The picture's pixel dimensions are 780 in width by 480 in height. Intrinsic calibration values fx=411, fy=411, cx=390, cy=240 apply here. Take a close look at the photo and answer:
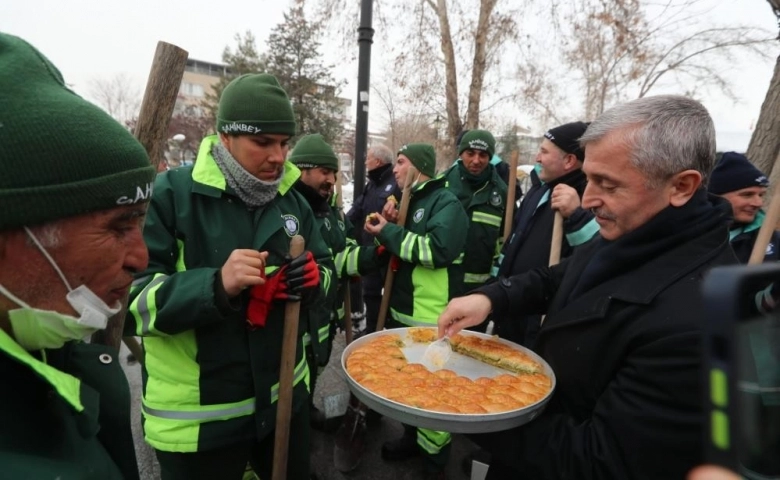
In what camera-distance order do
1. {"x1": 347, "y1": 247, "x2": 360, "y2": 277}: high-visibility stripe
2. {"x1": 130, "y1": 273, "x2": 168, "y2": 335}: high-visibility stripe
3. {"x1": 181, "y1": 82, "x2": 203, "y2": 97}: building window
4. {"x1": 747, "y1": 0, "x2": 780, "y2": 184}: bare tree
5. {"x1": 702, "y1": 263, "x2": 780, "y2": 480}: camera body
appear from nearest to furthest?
{"x1": 702, "y1": 263, "x2": 780, "y2": 480}: camera body → {"x1": 130, "y1": 273, "x2": 168, "y2": 335}: high-visibility stripe → {"x1": 347, "y1": 247, "x2": 360, "y2": 277}: high-visibility stripe → {"x1": 747, "y1": 0, "x2": 780, "y2": 184}: bare tree → {"x1": 181, "y1": 82, "x2": 203, "y2": 97}: building window

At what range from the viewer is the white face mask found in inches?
36.1

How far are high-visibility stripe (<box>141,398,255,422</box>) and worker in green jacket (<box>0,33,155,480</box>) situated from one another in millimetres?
806

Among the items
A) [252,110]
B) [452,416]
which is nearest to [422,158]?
[252,110]

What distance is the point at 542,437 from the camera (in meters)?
1.51

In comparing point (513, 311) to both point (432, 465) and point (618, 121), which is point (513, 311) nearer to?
point (618, 121)

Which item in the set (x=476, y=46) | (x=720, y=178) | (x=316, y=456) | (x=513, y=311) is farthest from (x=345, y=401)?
(x=476, y=46)

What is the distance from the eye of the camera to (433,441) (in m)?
3.09

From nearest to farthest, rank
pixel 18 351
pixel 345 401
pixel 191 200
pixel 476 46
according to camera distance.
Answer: pixel 18 351
pixel 191 200
pixel 345 401
pixel 476 46

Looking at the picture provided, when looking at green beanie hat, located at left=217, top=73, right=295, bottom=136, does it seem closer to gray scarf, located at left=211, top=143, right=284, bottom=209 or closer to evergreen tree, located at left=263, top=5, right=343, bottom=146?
gray scarf, located at left=211, top=143, right=284, bottom=209

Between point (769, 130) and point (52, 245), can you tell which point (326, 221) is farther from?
point (769, 130)

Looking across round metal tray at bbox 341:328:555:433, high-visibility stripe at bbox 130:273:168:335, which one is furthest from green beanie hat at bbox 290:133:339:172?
round metal tray at bbox 341:328:555:433

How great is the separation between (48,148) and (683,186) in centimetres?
186

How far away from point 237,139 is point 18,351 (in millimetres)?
1423

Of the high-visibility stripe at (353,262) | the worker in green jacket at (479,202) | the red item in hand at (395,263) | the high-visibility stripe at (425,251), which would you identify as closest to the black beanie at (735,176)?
the worker in green jacket at (479,202)
